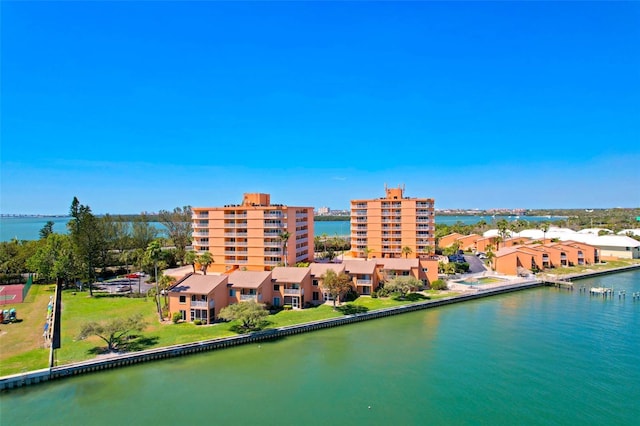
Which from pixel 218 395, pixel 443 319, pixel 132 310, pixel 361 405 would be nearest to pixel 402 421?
pixel 361 405

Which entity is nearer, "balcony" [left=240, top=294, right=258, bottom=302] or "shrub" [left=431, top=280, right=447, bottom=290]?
"balcony" [left=240, top=294, right=258, bottom=302]

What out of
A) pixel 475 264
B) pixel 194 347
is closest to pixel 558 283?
pixel 475 264

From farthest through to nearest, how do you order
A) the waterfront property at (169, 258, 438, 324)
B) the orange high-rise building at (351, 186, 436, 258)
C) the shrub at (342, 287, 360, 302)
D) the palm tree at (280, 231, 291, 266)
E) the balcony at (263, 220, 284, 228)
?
the orange high-rise building at (351, 186, 436, 258)
the balcony at (263, 220, 284, 228)
the palm tree at (280, 231, 291, 266)
the shrub at (342, 287, 360, 302)
the waterfront property at (169, 258, 438, 324)

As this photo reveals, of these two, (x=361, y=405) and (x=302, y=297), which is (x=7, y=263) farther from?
(x=361, y=405)

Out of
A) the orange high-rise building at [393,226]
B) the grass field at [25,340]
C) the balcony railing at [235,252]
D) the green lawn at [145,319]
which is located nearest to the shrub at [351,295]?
the green lawn at [145,319]

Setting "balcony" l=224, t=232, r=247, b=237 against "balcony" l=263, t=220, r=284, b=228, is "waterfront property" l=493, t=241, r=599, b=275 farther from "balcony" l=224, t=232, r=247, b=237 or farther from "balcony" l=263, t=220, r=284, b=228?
"balcony" l=224, t=232, r=247, b=237

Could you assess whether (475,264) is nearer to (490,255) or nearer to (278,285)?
(490,255)

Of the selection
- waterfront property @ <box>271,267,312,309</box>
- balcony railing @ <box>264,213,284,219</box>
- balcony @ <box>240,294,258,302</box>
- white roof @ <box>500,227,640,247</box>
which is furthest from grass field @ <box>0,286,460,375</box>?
white roof @ <box>500,227,640,247</box>
